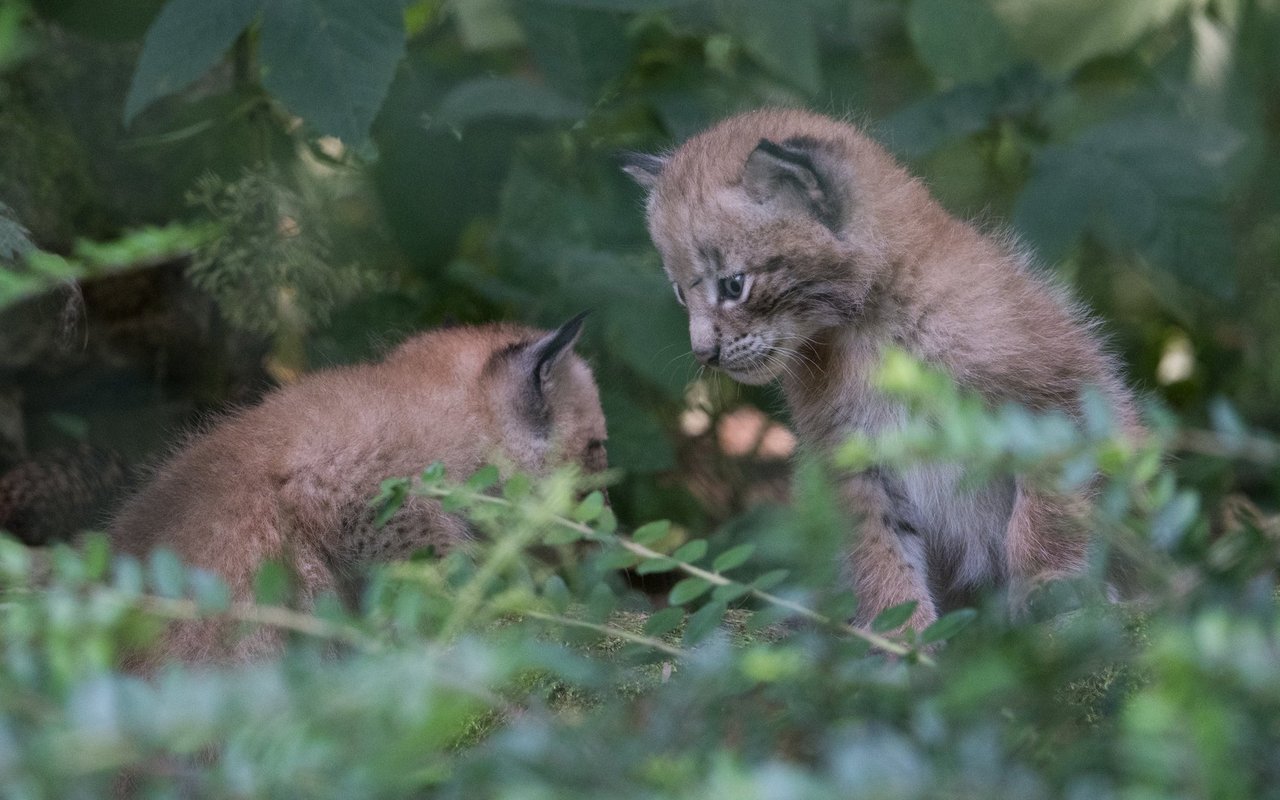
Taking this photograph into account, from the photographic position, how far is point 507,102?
12.2 feet

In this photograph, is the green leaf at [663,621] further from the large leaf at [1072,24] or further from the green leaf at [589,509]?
the large leaf at [1072,24]

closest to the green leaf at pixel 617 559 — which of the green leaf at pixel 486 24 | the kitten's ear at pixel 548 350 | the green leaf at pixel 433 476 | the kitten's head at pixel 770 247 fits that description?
the green leaf at pixel 433 476

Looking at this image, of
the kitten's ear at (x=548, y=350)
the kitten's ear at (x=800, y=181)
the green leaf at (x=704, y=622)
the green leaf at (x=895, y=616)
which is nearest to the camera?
the green leaf at (x=895, y=616)

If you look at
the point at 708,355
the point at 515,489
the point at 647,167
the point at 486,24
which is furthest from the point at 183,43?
the point at 515,489

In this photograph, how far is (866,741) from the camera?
123 cm

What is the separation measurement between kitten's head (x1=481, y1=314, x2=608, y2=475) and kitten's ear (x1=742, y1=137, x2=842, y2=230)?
77cm

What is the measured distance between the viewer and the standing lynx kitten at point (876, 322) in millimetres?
2742

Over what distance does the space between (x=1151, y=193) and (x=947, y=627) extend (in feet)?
7.89

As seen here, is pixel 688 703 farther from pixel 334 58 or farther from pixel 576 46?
pixel 576 46

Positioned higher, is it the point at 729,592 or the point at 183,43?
the point at 183,43

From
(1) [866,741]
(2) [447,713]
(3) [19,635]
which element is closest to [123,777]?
(3) [19,635]

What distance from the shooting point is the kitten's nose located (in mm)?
3020

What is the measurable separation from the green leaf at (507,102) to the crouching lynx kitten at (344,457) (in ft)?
2.16

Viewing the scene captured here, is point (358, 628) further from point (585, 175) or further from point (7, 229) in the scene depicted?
point (585, 175)
